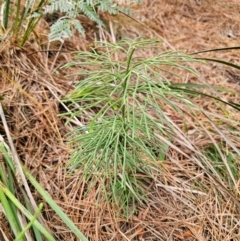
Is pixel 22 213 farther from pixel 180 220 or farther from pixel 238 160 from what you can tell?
pixel 238 160

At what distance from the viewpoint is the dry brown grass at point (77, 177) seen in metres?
1.25

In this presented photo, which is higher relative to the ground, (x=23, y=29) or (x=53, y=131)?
(x=23, y=29)

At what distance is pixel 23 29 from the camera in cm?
166

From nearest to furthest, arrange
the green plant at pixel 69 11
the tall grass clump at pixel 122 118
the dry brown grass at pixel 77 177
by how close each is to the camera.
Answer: the tall grass clump at pixel 122 118 → the dry brown grass at pixel 77 177 → the green plant at pixel 69 11

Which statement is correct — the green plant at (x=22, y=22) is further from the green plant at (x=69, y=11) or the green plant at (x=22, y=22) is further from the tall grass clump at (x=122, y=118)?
the tall grass clump at (x=122, y=118)

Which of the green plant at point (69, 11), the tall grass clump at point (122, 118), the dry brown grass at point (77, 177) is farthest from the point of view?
A: the green plant at point (69, 11)

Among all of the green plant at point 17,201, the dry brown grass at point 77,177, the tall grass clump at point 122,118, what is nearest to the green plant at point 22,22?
the dry brown grass at point 77,177

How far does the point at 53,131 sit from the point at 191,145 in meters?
0.50

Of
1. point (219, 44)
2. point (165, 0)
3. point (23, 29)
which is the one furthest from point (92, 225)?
point (165, 0)

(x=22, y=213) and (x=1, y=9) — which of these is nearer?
(x=22, y=213)

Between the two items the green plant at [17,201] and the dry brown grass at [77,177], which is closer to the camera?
the green plant at [17,201]

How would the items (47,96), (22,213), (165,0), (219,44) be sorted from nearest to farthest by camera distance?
(22,213)
(47,96)
(219,44)
(165,0)

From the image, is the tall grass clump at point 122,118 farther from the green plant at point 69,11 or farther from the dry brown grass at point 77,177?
the green plant at point 69,11

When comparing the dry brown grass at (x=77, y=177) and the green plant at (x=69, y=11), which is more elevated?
the green plant at (x=69, y=11)
